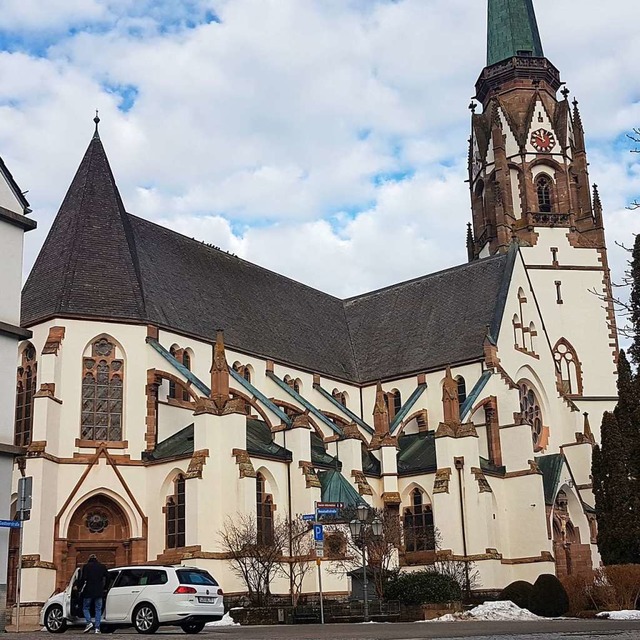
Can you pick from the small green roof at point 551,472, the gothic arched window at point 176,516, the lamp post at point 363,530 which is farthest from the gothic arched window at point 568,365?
the gothic arched window at point 176,516

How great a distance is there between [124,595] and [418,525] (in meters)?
24.6

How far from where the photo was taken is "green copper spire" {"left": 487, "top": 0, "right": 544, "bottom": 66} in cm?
6203

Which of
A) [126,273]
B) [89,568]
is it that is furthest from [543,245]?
[89,568]

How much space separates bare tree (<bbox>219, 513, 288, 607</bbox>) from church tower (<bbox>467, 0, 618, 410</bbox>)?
2289 centimetres

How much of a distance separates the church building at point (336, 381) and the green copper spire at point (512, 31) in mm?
225

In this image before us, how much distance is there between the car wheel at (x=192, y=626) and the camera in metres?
19.5

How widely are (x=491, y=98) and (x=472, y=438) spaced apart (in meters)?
27.6

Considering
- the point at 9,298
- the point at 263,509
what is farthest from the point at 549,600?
the point at 9,298

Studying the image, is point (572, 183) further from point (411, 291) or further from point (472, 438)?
point (472, 438)

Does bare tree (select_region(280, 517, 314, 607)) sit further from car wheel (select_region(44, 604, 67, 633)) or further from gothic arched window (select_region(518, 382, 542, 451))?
gothic arched window (select_region(518, 382, 542, 451))

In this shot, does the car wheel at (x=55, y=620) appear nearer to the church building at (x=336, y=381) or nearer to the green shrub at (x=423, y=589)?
the green shrub at (x=423, y=589)

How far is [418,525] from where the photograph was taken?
42.7 metres

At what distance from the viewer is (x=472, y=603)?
3409 centimetres

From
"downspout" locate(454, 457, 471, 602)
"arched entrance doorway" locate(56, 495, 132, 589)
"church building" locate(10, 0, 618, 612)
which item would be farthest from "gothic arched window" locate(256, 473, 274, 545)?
"downspout" locate(454, 457, 471, 602)
